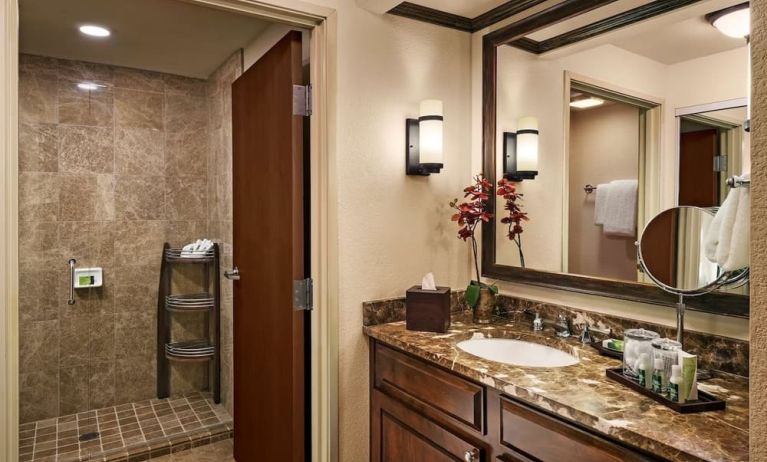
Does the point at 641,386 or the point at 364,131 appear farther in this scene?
the point at 364,131

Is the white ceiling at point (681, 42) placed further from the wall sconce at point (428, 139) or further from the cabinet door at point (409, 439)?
the cabinet door at point (409, 439)

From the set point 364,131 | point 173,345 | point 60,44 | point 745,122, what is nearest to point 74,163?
point 60,44

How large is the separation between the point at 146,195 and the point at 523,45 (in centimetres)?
264

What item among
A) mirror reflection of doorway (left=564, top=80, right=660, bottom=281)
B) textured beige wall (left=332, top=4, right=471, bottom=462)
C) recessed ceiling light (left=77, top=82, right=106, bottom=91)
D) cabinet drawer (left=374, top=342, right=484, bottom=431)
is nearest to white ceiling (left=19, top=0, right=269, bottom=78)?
recessed ceiling light (left=77, top=82, right=106, bottom=91)

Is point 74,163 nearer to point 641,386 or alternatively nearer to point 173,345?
point 173,345

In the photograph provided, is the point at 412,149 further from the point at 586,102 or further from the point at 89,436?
the point at 89,436

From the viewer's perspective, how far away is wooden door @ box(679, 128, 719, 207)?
1420 mm

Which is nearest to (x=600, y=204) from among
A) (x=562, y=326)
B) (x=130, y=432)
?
(x=562, y=326)

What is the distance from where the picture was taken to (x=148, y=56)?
3094 millimetres

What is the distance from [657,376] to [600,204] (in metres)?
0.73

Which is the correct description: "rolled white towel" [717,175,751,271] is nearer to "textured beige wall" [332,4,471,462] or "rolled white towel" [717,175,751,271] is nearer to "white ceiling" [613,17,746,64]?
"white ceiling" [613,17,746,64]

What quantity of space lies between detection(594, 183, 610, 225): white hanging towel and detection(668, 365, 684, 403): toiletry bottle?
0.71m

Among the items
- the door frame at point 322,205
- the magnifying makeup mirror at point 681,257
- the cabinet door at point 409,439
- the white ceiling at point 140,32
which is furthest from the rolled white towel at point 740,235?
the white ceiling at point 140,32

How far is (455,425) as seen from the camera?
154 cm
